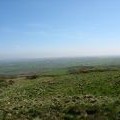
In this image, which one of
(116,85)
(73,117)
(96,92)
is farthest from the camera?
(116,85)

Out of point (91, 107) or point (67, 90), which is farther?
point (67, 90)

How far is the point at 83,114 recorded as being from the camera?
1925 cm

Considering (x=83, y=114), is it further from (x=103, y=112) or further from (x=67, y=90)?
(x=67, y=90)

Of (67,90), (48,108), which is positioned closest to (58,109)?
(48,108)

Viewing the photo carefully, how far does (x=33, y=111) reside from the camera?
21.1 m

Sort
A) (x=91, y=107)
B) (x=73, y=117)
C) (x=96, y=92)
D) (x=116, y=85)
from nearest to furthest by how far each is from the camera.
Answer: (x=73, y=117)
(x=91, y=107)
(x=96, y=92)
(x=116, y=85)

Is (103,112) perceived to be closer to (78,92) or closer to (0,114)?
(0,114)

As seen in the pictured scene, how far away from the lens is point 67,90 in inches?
1255

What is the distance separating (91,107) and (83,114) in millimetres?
1537

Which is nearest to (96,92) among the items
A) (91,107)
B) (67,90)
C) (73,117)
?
(67,90)

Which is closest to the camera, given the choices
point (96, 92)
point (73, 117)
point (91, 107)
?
point (73, 117)

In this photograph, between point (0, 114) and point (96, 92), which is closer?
point (0, 114)

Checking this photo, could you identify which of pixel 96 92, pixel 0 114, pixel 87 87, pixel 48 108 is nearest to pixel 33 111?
pixel 48 108

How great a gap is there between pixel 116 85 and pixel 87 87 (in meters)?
3.60
